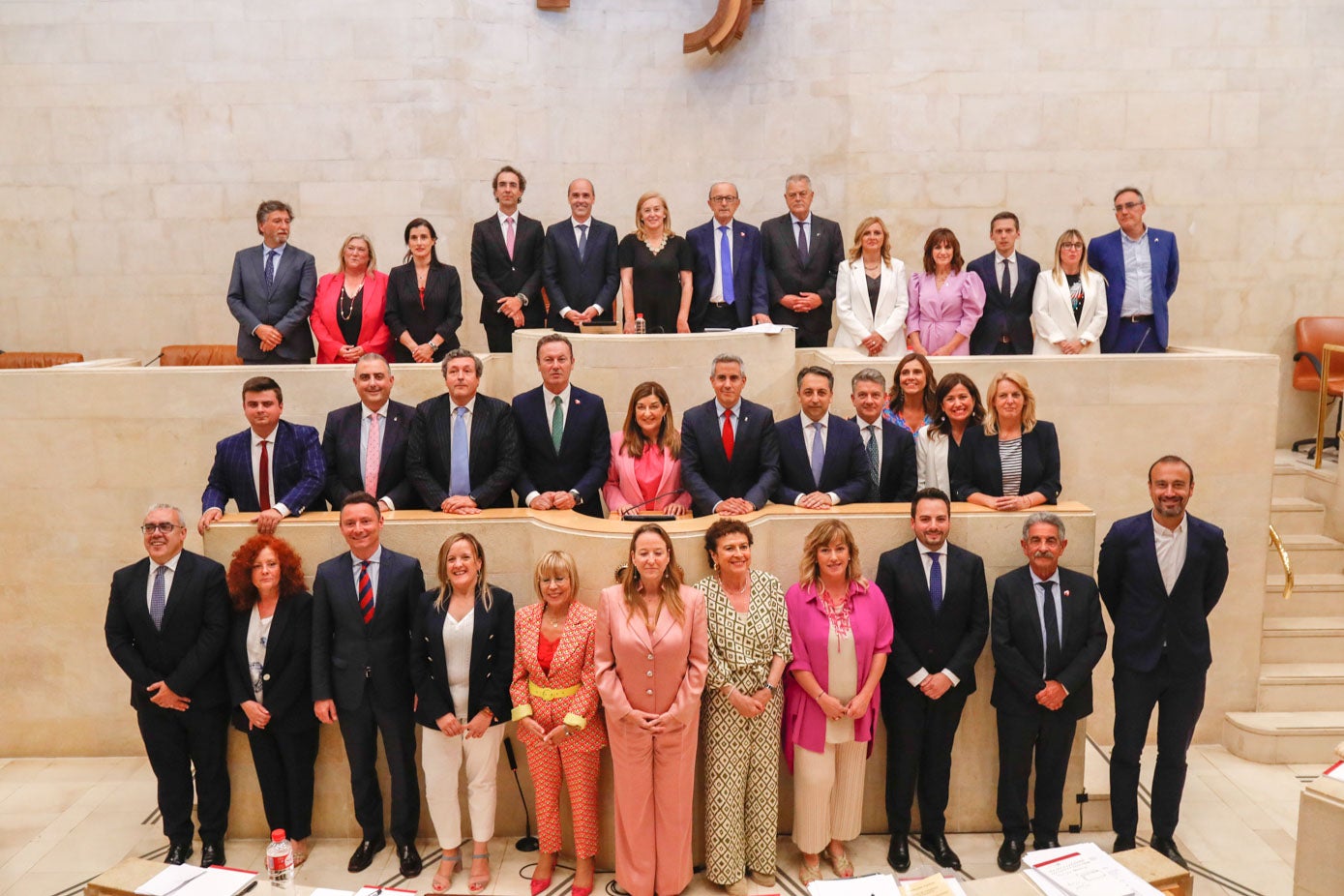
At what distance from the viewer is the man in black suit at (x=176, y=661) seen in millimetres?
5531

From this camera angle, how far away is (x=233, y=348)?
8836 mm

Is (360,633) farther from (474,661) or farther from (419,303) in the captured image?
(419,303)

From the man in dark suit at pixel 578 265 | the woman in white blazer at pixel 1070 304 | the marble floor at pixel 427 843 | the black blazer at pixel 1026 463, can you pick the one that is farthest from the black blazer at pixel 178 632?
the woman in white blazer at pixel 1070 304

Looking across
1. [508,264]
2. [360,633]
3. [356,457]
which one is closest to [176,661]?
[360,633]

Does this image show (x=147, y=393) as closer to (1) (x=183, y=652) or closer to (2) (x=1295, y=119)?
(1) (x=183, y=652)

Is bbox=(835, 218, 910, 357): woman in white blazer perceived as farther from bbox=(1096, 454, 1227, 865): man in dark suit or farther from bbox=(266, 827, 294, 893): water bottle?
bbox=(266, 827, 294, 893): water bottle

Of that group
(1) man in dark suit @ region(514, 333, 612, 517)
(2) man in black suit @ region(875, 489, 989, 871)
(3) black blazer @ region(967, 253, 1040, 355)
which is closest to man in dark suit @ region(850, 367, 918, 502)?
(2) man in black suit @ region(875, 489, 989, 871)

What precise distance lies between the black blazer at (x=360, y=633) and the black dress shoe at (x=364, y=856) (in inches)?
29.3

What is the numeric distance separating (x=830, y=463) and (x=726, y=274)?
2.15m

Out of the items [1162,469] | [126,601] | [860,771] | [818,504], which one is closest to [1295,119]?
[1162,469]

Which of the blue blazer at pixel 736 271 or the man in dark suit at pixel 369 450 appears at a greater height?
the blue blazer at pixel 736 271

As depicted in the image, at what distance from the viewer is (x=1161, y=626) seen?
5527 millimetres

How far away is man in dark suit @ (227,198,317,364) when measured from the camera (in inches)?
286

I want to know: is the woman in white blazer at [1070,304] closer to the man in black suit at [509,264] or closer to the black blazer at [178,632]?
the man in black suit at [509,264]
